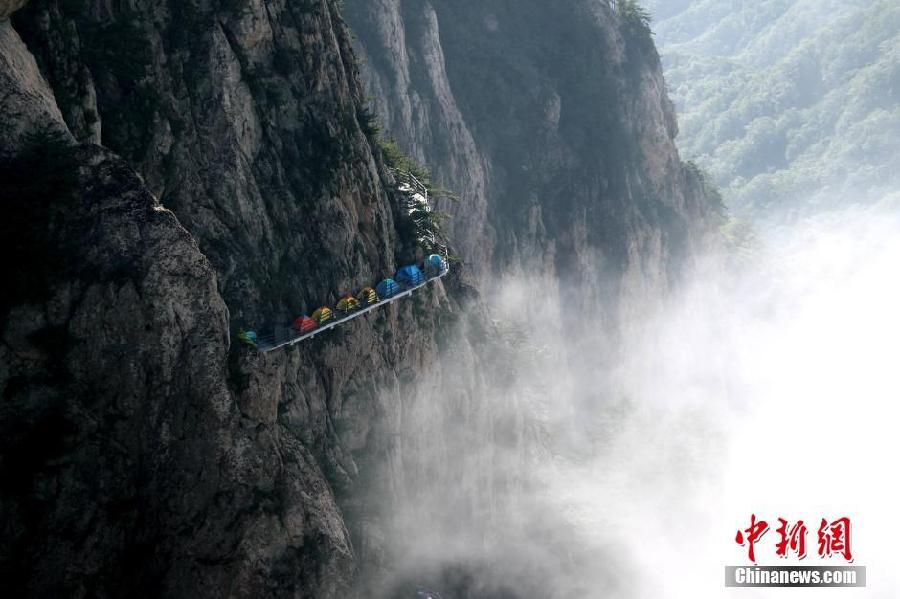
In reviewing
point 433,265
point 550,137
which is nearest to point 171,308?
point 433,265

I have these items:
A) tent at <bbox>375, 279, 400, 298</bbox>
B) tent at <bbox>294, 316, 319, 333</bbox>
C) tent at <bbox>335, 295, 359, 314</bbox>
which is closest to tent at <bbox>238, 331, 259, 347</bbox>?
tent at <bbox>294, 316, 319, 333</bbox>

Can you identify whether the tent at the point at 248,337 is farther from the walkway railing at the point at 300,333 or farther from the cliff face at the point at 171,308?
the cliff face at the point at 171,308

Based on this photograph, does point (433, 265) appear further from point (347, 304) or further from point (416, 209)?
point (347, 304)

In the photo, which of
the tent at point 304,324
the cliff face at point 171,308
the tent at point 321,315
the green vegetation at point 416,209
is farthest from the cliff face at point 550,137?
the tent at point 304,324

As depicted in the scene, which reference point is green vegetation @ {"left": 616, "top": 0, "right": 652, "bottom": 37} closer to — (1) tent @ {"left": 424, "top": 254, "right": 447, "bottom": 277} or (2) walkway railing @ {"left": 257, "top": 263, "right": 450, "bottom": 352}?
(1) tent @ {"left": 424, "top": 254, "right": 447, "bottom": 277}

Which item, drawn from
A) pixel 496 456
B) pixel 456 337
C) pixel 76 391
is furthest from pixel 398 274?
pixel 76 391

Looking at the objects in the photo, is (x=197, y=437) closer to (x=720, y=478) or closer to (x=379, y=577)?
(x=379, y=577)
